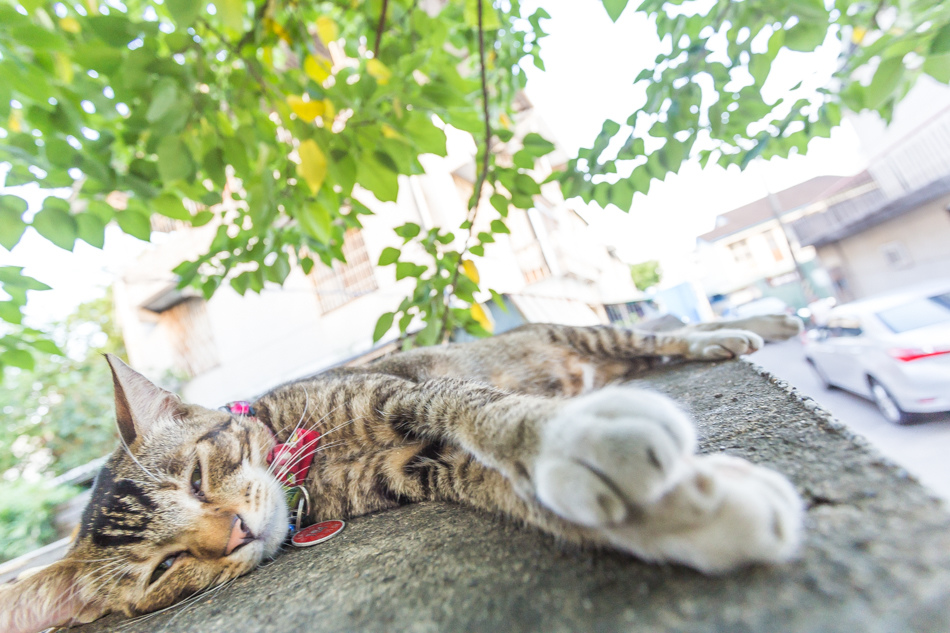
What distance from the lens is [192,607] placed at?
1094 millimetres

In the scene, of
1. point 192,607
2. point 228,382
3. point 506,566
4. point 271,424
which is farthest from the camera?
point 228,382

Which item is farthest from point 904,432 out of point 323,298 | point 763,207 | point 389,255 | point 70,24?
point 763,207

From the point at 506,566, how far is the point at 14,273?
1462 millimetres

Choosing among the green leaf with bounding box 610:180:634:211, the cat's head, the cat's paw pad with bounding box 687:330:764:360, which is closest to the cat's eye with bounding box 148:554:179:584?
the cat's head

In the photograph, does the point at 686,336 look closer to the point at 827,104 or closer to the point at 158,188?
the point at 827,104

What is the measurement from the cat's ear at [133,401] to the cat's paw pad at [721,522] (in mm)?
1456

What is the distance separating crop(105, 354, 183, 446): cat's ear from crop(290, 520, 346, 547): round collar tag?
0.61 meters

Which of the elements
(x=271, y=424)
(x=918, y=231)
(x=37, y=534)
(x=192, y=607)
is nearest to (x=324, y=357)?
(x=37, y=534)

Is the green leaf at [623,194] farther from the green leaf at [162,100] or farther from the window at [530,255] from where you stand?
the window at [530,255]

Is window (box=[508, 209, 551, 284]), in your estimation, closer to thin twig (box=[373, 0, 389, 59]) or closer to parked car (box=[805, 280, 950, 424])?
parked car (box=[805, 280, 950, 424])

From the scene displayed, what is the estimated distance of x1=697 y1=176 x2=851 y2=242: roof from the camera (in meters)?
21.1

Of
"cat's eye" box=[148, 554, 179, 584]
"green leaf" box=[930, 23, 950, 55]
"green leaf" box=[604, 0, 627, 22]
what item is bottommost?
"cat's eye" box=[148, 554, 179, 584]

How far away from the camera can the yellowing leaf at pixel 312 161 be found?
121 cm

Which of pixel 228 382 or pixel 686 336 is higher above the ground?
pixel 228 382
